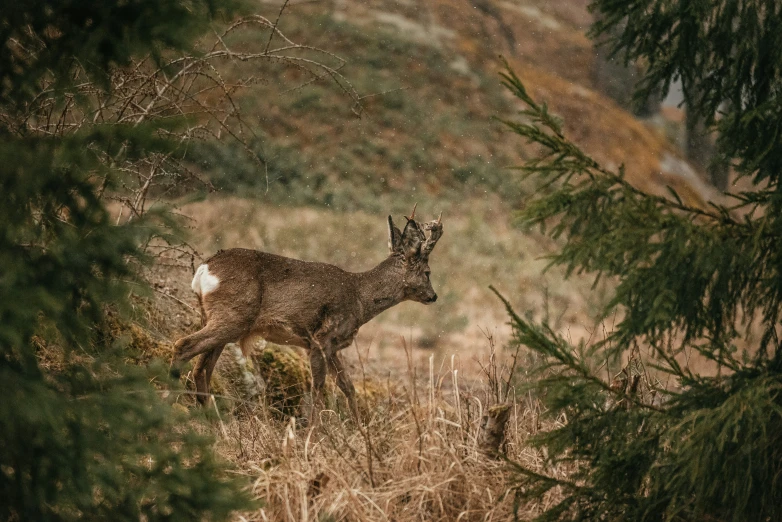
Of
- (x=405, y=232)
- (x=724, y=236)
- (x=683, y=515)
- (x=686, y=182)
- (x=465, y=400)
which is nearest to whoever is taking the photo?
(x=724, y=236)

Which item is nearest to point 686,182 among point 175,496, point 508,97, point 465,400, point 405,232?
point 508,97

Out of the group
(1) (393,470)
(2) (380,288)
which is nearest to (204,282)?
(2) (380,288)

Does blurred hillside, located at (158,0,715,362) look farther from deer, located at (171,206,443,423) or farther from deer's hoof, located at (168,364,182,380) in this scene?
deer's hoof, located at (168,364,182,380)

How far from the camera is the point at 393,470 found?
16.9 ft

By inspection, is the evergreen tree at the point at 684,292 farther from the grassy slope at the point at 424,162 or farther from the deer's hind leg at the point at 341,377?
the grassy slope at the point at 424,162

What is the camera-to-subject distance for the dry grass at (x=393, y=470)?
483 cm

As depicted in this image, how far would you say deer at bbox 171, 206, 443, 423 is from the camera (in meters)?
6.98

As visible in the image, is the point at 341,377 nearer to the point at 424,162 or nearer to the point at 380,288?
the point at 380,288

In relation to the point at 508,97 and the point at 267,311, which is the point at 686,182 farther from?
the point at 267,311

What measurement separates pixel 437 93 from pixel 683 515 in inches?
922

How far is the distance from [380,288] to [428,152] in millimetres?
17046

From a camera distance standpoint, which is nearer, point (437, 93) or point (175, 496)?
point (175, 496)

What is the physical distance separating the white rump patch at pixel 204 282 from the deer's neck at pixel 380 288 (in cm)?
130

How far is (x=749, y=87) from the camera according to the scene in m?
4.33
